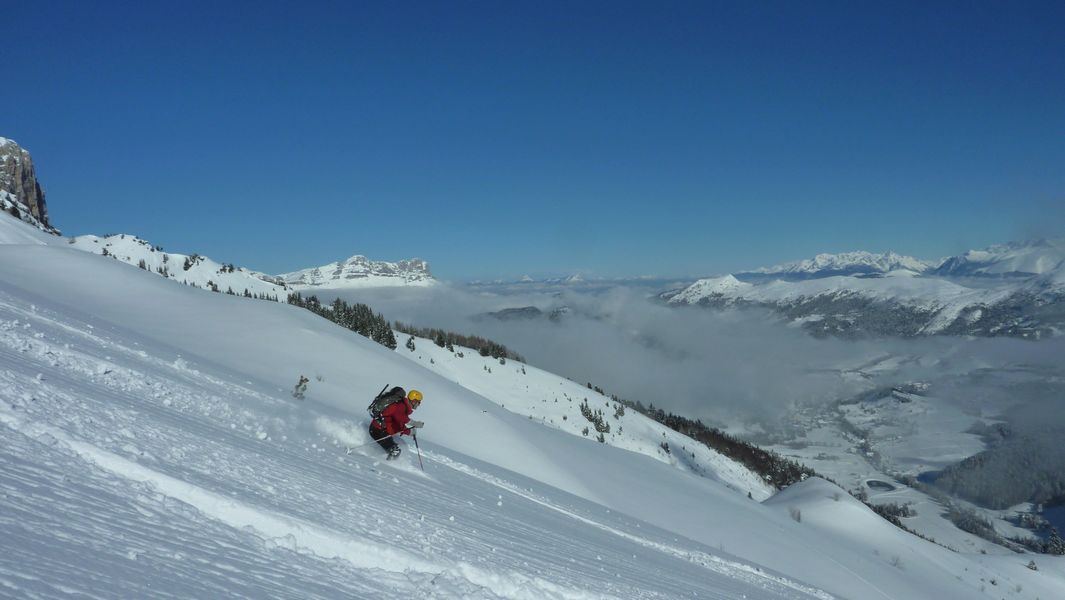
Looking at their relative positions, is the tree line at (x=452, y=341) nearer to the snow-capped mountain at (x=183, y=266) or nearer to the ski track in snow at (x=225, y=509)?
the snow-capped mountain at (x=183, y=266)

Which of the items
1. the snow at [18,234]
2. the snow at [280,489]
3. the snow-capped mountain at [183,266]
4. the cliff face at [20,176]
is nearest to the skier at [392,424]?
the snow at [280,489]

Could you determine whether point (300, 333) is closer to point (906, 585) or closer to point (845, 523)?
point (906, 585)

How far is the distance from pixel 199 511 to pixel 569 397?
41.3 metres

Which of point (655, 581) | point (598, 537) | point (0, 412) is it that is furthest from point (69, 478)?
point (598, 537)

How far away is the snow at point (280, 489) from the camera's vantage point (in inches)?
140

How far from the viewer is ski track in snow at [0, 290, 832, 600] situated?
10.6 ft

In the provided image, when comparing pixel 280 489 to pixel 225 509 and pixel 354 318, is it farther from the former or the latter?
pixel 354 318

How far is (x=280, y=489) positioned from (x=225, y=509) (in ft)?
→ 4.16

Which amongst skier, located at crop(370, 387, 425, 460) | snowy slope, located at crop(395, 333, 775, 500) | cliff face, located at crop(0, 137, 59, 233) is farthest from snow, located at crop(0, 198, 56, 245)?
cliff face, located at crop(0, 137, 59, 233)

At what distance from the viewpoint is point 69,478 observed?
4023mm

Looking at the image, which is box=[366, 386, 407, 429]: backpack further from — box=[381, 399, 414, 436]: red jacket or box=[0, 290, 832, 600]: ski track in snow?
box=[0, 290, 832, 600]: ski track in snow

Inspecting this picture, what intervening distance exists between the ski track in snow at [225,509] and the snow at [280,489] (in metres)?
0.03

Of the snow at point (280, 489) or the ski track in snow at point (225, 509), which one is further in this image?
the snow at point (280, 489)

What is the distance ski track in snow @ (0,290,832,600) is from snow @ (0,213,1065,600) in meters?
0.03
